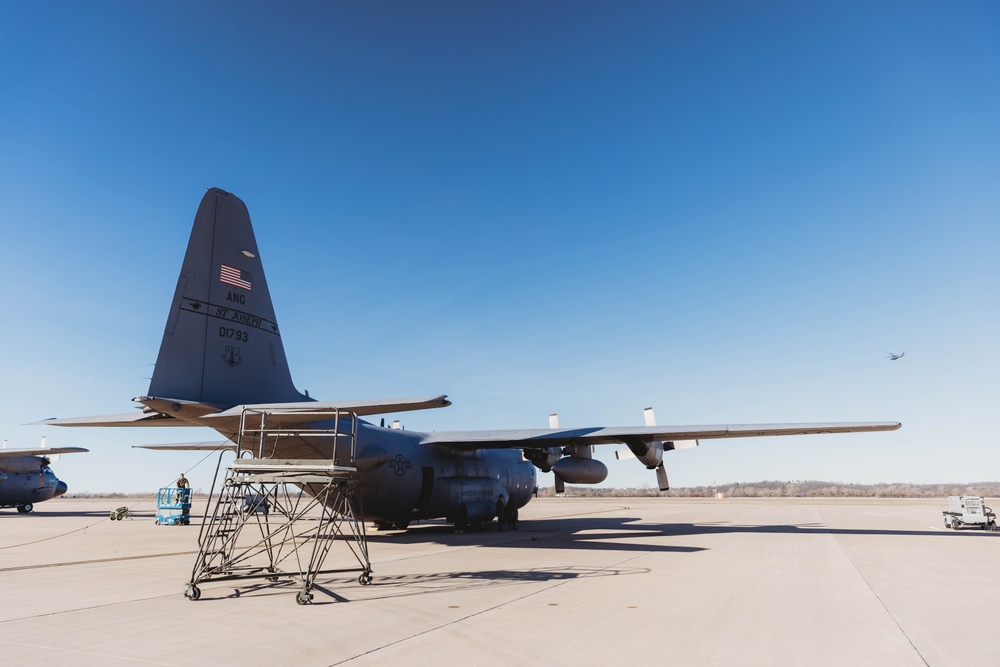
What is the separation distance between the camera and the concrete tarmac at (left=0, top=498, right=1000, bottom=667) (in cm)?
569

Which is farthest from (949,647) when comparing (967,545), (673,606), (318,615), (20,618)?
(967,545)

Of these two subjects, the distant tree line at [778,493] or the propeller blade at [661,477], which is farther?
the distant tree line at [778,493]

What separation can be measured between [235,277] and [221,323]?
3.39 feet

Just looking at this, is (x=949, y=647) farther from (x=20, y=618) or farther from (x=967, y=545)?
(x=967, y=545)

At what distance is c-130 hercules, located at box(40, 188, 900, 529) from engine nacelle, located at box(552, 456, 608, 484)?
1.12m

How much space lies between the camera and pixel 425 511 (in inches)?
776

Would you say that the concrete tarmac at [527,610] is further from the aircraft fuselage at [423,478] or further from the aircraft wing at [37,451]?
the aircraft wing at [37,451]

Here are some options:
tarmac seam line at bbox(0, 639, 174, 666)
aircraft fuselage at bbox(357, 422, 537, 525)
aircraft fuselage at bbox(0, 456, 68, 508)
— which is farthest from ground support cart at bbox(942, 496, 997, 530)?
aircraft fuselage at bbox(0, 456, 68, 508)

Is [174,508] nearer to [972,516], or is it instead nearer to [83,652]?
[83,652]

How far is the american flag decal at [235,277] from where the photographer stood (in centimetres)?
1229

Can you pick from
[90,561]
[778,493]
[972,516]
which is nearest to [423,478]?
[90,561]

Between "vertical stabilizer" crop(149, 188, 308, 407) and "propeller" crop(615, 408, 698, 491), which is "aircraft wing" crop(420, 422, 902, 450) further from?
"vertical stabilizer" crop(149, 188, 308, 407)

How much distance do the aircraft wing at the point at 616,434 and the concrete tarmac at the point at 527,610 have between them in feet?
14.4

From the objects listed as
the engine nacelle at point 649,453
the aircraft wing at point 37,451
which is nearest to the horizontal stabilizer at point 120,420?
the engine nacelle at point 649,453
